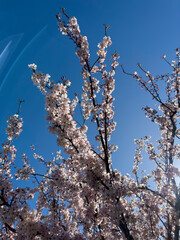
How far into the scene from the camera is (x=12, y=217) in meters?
4.64

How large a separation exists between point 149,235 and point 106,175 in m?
6.43

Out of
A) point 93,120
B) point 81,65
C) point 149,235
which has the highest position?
point 81,65

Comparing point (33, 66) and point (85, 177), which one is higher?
point (33, 66)

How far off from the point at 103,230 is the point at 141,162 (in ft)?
20.5

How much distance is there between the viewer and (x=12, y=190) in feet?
16.6

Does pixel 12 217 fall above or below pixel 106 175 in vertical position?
below

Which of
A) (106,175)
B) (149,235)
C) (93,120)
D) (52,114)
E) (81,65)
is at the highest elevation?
(81,65)

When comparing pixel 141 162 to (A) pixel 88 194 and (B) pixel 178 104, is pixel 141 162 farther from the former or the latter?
(A) pixel 88 194

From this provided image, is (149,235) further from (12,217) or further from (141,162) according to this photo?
(12,217)

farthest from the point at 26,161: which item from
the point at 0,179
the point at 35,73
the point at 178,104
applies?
the point at 178,104

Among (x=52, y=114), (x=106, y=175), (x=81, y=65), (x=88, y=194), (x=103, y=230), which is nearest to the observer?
(x=106, y=175)

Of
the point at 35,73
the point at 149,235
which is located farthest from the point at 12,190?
the point at 149,235

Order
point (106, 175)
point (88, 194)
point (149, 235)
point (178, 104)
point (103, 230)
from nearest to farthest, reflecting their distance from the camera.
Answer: point (106, 175)
point (88, 194)
point (103, 230)
point (149, 235)
point (178, 104)

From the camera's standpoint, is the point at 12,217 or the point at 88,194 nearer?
the point at 12,217
